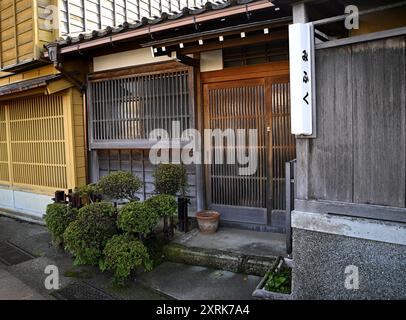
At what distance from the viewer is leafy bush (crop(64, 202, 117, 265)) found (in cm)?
611

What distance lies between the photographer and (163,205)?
6.53 metres

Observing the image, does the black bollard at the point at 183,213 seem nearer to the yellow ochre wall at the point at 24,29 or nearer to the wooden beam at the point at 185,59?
the wooden beam at the point at 185,59

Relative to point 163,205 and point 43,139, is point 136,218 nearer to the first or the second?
point 163,205

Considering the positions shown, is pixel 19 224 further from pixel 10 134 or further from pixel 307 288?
pixel 307 288

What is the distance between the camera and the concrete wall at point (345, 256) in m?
4.04

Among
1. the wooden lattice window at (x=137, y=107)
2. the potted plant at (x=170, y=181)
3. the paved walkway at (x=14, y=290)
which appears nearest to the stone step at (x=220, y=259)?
the potted plant at (x=170, y=181)

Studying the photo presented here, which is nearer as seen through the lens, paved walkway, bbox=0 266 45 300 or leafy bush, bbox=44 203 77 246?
paved walkway, bbox=0 266 45 300

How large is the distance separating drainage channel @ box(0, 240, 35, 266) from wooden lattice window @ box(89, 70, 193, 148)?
3366 millimetres

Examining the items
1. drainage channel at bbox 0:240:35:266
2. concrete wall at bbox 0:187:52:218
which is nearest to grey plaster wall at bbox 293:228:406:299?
drainage channel at bbox 0:240:35:266

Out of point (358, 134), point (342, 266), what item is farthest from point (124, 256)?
point (358, 134)

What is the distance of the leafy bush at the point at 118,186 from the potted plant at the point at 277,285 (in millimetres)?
3343

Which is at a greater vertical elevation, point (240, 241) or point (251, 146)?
point (251, 146)

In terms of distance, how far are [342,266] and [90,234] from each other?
426 cm

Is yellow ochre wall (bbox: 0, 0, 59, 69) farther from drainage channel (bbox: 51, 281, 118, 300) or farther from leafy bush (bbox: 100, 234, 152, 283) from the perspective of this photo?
drainage channel (bbox: 51, 281, 118, 300)
